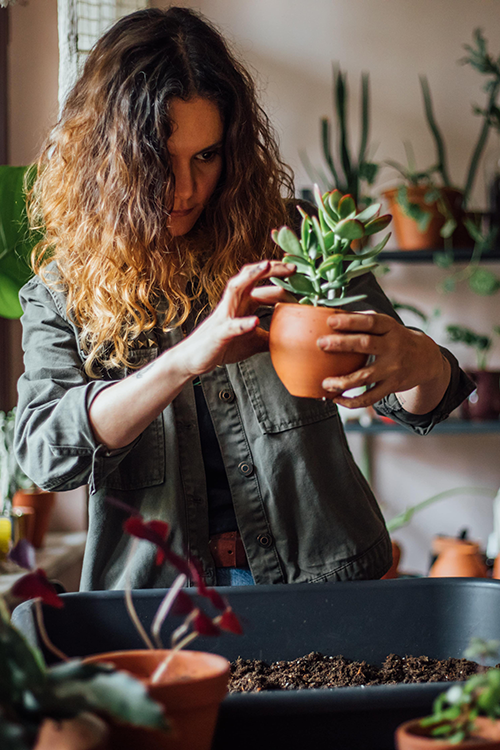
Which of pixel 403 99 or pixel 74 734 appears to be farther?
pixel 403 99

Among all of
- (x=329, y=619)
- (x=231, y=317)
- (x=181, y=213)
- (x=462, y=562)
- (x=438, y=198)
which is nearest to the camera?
(x=231, y=317)

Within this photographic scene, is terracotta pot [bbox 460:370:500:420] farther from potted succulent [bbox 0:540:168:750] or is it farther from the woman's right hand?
potted succulent [bbox 0:540:168:750]

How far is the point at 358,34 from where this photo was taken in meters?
2.91

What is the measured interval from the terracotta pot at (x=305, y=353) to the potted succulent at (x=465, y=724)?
35 centimetres

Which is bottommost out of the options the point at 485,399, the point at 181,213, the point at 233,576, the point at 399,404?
the point at 485,399

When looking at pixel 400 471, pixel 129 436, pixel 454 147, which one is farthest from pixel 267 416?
pixel 454 147

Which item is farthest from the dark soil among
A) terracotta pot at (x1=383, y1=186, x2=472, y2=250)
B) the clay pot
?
terracotta pot at (x1=383, y1=186, x2=472, y2=250)

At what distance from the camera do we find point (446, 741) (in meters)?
0.44

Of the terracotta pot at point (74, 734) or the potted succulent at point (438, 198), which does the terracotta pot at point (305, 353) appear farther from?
the potted succulent at point (438, 198)

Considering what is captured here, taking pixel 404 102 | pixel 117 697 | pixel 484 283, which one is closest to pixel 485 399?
pixel 484 283

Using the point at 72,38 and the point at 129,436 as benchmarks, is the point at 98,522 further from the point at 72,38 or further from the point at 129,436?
the point at 72,38

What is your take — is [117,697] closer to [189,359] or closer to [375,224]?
[189,359]

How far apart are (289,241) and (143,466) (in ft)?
1.51

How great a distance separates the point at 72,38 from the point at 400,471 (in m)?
2.09
